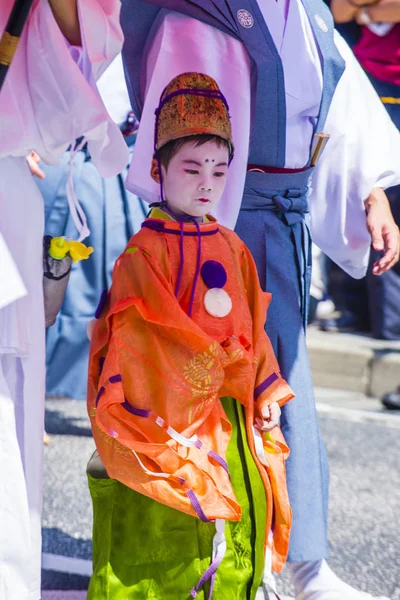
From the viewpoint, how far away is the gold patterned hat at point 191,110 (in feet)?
7.35

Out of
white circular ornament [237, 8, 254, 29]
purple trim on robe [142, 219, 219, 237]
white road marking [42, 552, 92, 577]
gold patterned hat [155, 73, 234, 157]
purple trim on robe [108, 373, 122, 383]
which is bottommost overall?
white road marking [42, 552, 92, 577]

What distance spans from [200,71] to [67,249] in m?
0.62

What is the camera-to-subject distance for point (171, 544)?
2188 mm

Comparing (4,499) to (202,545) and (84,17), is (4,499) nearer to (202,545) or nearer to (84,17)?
(202,545)

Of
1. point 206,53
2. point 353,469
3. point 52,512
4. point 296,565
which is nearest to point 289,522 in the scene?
point 296,565

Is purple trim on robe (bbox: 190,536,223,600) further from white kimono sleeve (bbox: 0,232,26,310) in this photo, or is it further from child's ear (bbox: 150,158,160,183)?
child's ear (bbox: 150,158,160,183)

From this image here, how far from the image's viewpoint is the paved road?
10.0ft

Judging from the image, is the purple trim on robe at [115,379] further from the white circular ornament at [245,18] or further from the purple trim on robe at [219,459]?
the white circular ornament at [245,18]

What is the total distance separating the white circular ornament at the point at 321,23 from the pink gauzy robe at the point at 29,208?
2.44 feet

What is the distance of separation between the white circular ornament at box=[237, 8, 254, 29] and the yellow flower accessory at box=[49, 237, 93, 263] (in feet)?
2.47

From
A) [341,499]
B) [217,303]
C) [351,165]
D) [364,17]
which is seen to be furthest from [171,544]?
[364,17]

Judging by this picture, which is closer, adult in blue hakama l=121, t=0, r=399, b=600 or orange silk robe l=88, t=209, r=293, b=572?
orange silk robe l=88, t=209, r=293, b=572

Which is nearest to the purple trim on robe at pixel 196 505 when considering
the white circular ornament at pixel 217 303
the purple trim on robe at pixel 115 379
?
the purple trim on robe at pixel 115 379

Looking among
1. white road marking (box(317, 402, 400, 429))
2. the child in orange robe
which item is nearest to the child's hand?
the child in orange robe
